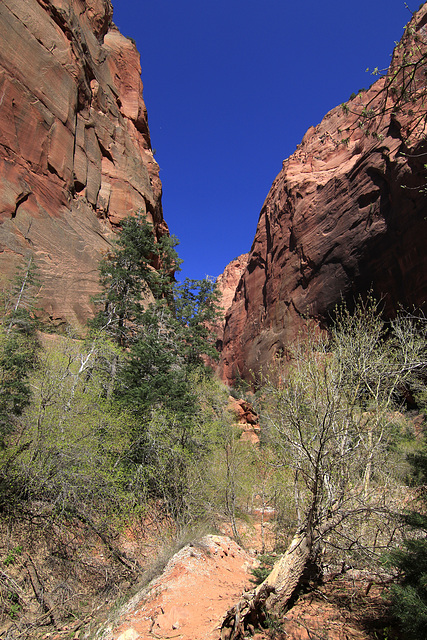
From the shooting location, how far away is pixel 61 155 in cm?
2403

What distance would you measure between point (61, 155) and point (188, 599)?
26709mm

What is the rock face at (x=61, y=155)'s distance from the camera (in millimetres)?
20547

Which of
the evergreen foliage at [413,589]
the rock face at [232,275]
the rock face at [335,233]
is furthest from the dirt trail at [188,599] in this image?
the rock face at [232,275]

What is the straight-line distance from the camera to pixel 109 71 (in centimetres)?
3391

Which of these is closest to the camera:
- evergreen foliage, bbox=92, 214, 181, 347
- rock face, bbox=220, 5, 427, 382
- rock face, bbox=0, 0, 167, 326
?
rock face, bbox=0, 0, 167, 326

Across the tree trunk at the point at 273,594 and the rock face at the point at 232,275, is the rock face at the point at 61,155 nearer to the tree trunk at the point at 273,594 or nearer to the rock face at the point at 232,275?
the tree trunk at the point at 273,594

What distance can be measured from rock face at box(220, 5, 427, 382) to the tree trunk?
17.0m

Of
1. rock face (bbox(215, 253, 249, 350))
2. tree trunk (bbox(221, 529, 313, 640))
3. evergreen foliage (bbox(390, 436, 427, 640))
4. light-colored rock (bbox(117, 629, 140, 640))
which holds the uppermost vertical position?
rock face (bbox(215, 253, 249, 350))

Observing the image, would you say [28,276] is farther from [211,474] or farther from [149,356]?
[211,474]

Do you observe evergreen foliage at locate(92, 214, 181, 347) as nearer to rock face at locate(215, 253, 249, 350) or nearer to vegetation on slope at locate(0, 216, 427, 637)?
vegetation on slope at locate(0, 216, 427, 637)

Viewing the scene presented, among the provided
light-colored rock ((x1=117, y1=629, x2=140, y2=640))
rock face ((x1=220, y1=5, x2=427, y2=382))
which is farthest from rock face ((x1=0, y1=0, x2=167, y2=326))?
light-colored rock ((x1=117, y1=629, x2=140, y2=640))

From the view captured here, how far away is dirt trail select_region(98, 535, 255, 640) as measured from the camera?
19.1ft

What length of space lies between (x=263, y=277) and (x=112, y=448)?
3670 cm

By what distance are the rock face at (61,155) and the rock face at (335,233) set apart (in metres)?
16.5
